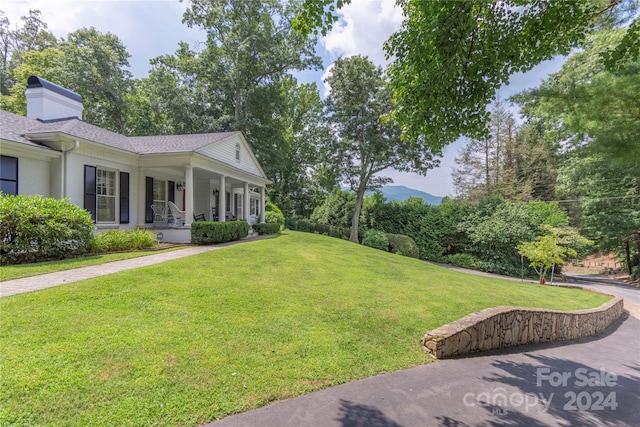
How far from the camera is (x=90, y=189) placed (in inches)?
382

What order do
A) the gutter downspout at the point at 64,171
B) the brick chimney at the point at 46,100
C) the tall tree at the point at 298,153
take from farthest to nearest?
1. the tall tree at the point at 298,153
2. the brick chimney at the point at 46,100
3. the gutter downspout at the point at 64,171

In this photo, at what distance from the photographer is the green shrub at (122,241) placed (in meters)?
8.16

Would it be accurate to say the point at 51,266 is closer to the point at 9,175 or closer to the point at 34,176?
the point at 9,175

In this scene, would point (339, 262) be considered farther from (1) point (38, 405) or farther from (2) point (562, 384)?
(1) point (38, 405)

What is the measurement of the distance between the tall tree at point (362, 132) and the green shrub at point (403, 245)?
3.02 metres

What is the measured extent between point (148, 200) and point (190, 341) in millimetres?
10864

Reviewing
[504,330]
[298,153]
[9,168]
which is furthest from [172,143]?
[298,153]

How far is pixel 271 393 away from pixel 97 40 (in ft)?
100

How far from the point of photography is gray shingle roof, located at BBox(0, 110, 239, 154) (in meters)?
8.62

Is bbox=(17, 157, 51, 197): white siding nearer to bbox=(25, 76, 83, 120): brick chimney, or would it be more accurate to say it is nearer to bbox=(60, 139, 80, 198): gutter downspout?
bbox=(60, 139, 80, 198): gutter downspout

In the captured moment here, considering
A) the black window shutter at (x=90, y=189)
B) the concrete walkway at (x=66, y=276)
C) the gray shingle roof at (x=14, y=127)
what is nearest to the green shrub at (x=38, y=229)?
the concrete walkway at (x=66, y=276)

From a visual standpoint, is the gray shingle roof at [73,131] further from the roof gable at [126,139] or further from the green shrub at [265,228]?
the green shrub at [265,228]

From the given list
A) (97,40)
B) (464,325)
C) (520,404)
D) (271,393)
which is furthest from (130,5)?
(97,40)

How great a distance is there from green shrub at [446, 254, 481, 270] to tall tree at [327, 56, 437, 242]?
21.6 feet
